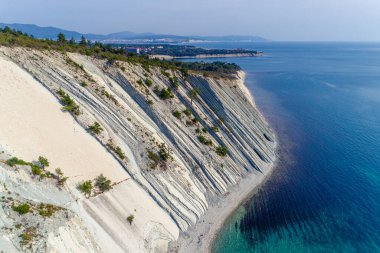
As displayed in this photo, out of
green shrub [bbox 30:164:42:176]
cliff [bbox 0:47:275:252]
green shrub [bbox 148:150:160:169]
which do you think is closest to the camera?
green shrub [bbox 30:164:42:176]

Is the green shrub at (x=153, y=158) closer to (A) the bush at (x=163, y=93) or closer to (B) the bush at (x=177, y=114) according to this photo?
(B) the bush at (x=177, y=114)

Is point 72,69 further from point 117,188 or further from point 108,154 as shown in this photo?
point 117,188

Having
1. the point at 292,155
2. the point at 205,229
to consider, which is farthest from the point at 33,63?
the point at 292,155

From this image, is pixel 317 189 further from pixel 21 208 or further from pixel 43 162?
pixel 21 208

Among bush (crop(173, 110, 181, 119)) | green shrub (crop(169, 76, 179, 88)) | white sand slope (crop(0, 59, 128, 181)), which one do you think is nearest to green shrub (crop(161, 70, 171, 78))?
green shrub (crop(169, 76, 179, 88))

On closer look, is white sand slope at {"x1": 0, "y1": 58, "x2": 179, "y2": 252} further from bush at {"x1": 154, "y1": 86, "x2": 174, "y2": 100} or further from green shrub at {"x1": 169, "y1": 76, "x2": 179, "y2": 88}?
green shrub at {"x1": 169, "y1": 76, "x2": 179, "y2": 88}

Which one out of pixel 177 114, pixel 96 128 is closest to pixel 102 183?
pixel 96 128
